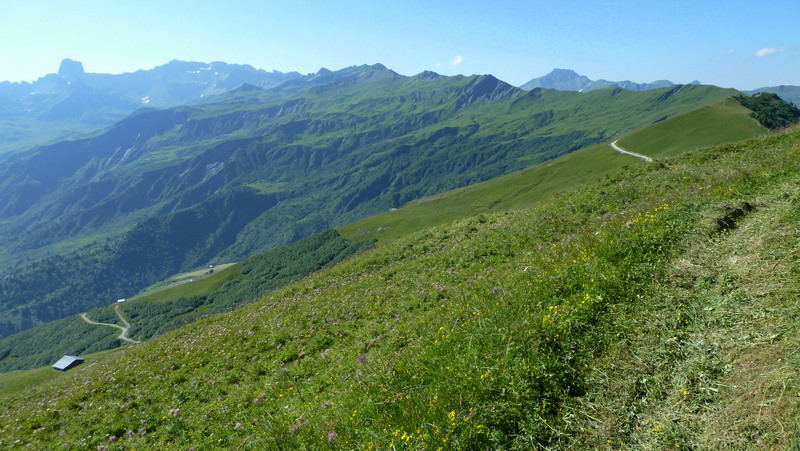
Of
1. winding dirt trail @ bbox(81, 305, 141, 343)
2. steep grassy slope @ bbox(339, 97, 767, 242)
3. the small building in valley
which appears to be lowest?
winding dirt trail @ bbox(81, 305, 141, 343)

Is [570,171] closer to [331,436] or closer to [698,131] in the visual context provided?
[698,131]

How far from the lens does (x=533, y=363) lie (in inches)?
306

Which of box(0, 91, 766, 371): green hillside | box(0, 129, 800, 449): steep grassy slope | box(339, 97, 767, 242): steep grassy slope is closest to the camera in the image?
box(0, 129, 800, 449): steep grassy slope

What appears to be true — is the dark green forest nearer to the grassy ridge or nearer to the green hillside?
the green hillside

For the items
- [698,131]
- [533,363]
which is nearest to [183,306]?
[533,363]

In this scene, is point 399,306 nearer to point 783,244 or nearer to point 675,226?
point 675,226

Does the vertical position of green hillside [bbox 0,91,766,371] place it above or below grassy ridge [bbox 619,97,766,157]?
below

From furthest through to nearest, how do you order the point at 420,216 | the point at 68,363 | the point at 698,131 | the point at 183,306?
the point at 183,306 → the point at 420,216 → the point at 698,131 → the point at 68,363

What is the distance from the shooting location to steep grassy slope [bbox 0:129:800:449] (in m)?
6.52

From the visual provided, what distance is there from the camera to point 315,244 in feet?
515

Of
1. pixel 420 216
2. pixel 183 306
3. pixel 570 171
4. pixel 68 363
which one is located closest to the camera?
pixel 68 363

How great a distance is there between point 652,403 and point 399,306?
12448 millimetres

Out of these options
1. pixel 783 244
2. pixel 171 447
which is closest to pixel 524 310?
pixel 783 244

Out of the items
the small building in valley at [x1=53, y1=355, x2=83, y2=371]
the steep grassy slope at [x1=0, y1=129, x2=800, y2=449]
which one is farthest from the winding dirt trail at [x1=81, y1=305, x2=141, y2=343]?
the steep grassy slope at [x1=0, y1=129, x2=800, y2=449]
